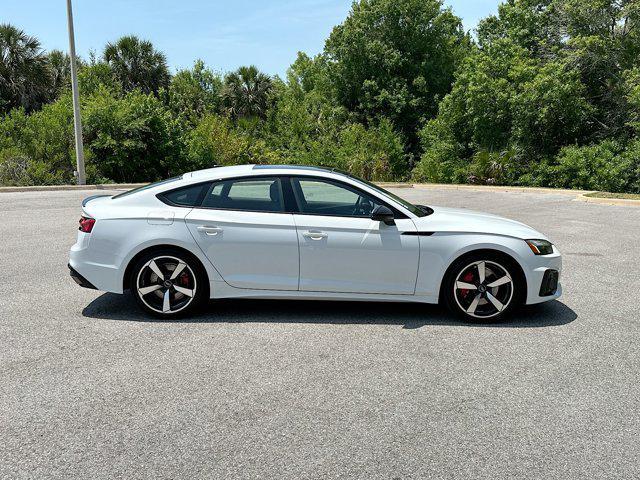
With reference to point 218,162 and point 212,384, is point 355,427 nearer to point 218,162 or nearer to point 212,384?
point 212,384

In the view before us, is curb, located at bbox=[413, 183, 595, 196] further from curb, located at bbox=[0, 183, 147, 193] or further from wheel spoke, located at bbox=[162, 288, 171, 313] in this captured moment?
wheel spoke, located at bbox=[162, 288, 171, 313]

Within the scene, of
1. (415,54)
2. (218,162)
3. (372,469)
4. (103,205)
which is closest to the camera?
(372,469)

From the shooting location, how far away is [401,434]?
3512mm

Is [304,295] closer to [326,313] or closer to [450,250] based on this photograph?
[326,313]

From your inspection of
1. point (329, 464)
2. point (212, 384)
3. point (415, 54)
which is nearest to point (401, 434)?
point (329, 464)

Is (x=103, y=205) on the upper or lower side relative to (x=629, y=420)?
upper

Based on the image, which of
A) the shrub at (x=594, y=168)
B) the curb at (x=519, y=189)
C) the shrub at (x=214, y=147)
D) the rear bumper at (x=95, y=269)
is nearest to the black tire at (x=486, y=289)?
the rear bumper at (x=95, y=269)

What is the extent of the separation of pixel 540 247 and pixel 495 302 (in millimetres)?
694

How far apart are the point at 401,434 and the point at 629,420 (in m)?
1.46

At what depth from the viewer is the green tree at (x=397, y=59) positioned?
128 feet

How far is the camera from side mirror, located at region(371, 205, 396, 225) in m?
5.54

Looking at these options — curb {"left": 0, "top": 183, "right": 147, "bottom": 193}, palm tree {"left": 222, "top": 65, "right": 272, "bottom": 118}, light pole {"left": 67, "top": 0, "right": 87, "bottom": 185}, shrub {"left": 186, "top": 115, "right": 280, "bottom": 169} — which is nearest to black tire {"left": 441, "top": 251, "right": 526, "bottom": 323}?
curb {"left": 0, "top": 183, "right": 147, "bottom": 193}

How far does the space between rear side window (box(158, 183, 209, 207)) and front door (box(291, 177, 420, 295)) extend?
99 centimetres

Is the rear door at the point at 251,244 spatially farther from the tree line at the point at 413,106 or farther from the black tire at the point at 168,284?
the tree line at the point at 413,106
